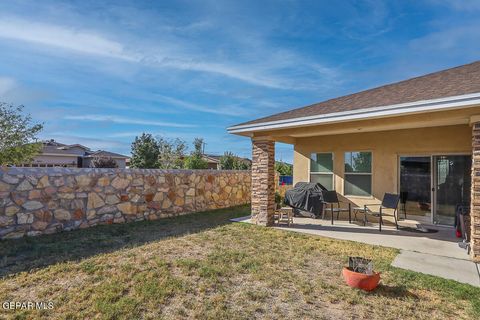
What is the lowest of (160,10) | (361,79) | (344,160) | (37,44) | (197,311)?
(197,311)

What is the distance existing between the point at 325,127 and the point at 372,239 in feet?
9.62

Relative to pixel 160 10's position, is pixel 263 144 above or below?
below

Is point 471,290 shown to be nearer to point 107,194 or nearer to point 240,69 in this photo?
point 107,194

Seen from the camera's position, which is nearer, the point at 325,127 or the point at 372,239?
the point at 372,239

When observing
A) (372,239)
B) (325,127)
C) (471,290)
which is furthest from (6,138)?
(471,290)

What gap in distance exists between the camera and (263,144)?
7.90 metres

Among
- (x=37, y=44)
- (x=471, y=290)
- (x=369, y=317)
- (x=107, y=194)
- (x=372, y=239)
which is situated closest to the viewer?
(x=369, y=317)

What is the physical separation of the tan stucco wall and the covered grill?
76 centimetres

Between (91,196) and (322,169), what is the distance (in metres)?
7.48

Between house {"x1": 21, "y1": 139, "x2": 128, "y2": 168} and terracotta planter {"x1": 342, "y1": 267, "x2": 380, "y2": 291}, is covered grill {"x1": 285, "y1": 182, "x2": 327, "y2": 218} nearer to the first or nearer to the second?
terracotta planter {"x1": 342, "y1": 267, "x2": 380, "y2": 291}

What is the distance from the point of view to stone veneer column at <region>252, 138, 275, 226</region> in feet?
25.5

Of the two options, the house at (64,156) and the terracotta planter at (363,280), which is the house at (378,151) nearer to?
the terracotta planter at (363,280)

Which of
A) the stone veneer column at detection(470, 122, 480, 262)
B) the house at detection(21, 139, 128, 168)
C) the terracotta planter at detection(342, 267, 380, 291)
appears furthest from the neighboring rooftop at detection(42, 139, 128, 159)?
the stone veneer column at detection(470, 122, 480, 262)

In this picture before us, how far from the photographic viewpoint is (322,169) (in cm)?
972
